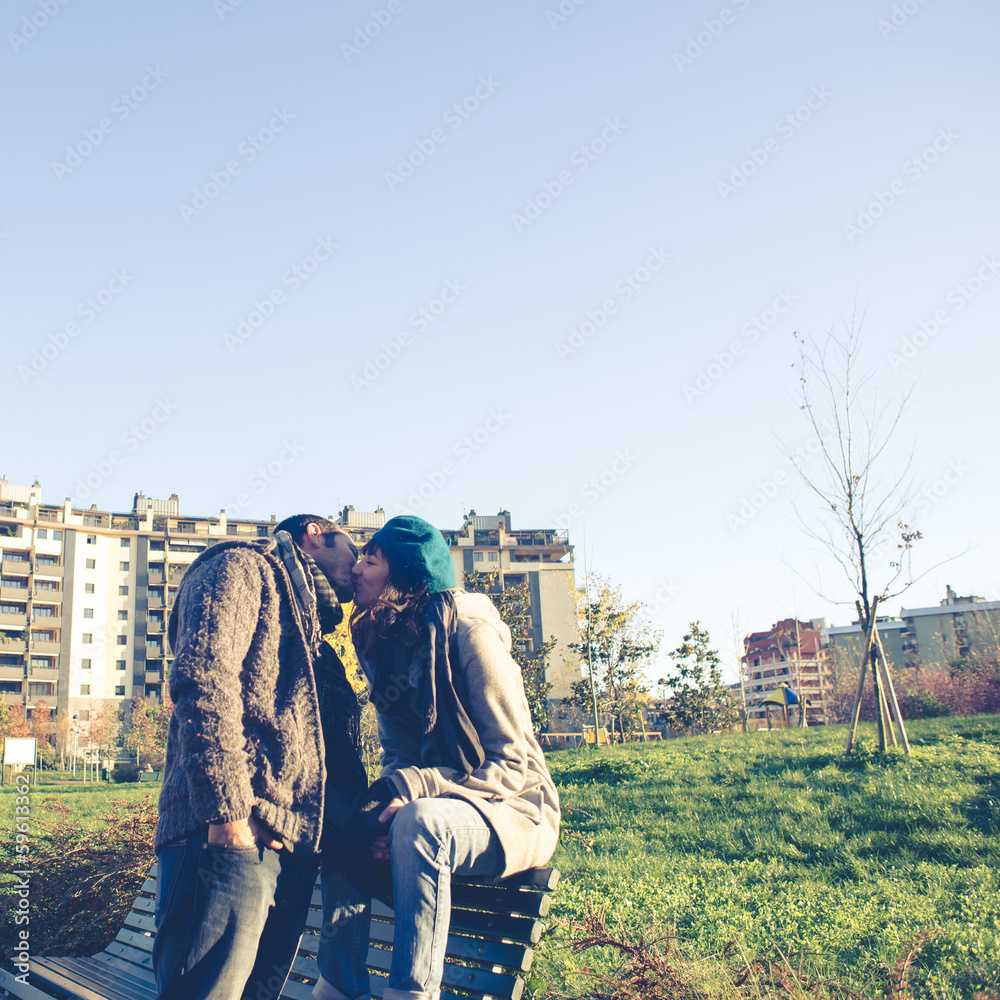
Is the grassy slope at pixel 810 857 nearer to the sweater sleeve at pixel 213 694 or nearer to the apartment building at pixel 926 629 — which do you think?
the sweater sleeve at pixel 213 694

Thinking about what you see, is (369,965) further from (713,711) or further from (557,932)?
(713,711)

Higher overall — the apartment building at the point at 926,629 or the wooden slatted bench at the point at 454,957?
the apartment building at the point at 926,629

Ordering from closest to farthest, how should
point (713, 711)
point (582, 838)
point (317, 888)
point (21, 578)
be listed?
1. point (317, 888)
2. point (582, 838)
3. point (713, 711)
4. point (21, 578)

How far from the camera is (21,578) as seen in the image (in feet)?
224

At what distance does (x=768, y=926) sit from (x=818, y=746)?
24.6 feet

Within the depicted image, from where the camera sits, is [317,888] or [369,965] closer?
[369,965]

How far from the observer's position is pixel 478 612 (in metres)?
3.07

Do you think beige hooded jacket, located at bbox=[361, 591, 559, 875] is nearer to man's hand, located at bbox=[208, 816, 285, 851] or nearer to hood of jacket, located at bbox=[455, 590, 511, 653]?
hood of jacket, located at bbox=[455, 590, 511, 653]

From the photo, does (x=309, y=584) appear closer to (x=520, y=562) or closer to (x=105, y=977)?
(x=105, y=977)

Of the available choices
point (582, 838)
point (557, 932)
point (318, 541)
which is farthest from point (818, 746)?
point (318, 541)

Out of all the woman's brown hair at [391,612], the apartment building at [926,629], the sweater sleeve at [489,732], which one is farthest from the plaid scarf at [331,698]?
the apartment building at [926,629]

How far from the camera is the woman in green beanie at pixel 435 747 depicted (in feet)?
8.09

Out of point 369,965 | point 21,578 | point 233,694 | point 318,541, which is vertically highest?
point 21,578

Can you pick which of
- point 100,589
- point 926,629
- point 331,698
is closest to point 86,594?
point 100,589
